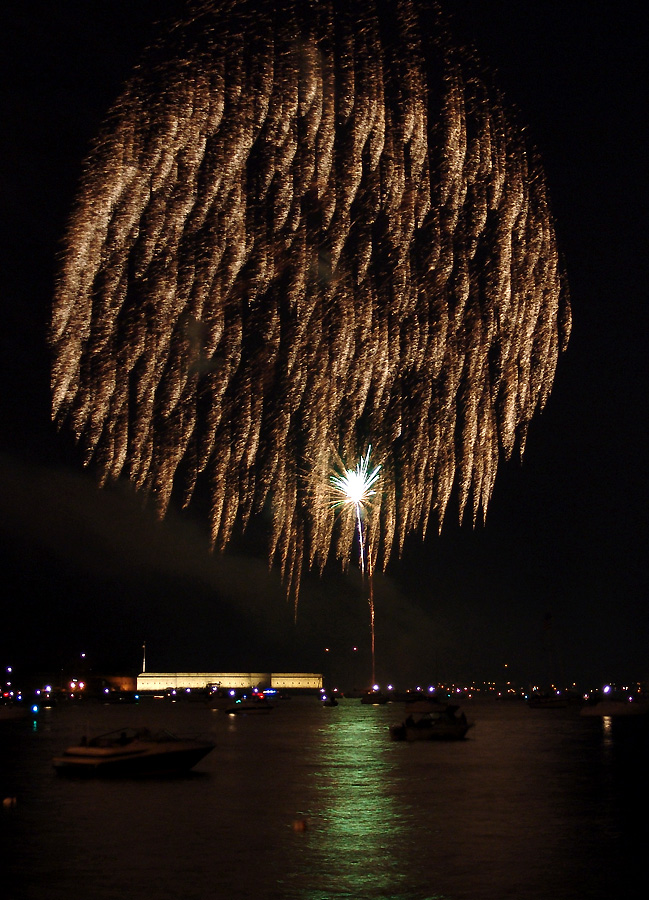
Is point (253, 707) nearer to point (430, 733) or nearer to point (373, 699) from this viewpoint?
point (373, 699)

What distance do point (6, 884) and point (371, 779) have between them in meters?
21.1

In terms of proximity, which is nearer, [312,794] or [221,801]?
[221,801]

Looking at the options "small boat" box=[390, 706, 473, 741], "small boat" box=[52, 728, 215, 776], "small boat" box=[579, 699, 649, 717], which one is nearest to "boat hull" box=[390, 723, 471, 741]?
"small boat" box=[390, 706, 473, 741]

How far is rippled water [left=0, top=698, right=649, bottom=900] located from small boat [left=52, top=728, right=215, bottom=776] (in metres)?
0.94

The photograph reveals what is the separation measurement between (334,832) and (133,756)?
13.6m

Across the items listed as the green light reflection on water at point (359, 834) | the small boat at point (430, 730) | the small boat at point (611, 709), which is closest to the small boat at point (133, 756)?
the green light reflection on water at point (359, 834)

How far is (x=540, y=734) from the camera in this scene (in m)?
73.3

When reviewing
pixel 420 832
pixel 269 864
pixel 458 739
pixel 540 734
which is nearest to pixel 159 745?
pixel 420 832

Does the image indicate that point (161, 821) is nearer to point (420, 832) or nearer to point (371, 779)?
point (420, 832)

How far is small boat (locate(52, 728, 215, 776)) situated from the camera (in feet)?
116

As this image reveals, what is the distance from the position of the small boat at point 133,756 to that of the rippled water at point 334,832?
3.09 ft

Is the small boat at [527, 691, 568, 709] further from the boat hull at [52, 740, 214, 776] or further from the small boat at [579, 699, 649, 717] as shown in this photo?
the boat hull at [52, 740, 214, 776]

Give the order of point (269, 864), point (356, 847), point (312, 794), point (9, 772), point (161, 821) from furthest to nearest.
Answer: point (9, 772) < point (312, 794) < point (161, 821) < point (356, 847) < point (269, 864)

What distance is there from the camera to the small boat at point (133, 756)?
3522 cm
